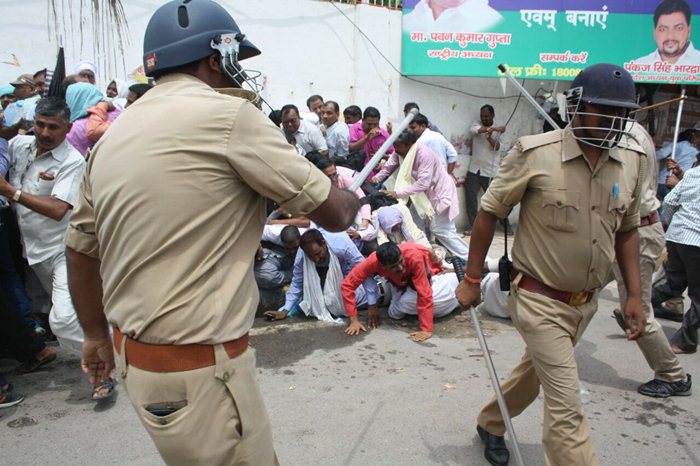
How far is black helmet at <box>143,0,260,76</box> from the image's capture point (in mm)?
1511

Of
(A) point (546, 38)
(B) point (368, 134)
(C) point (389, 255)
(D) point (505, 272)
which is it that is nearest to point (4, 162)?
(C) point (389, 255)

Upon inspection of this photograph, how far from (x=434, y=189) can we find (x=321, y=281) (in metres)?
1.80

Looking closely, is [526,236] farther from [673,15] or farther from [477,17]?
[673,15]

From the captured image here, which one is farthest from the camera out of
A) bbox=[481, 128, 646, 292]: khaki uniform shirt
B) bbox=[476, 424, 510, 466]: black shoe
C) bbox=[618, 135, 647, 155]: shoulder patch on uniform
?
bbox=[476, 424, 510, 466]: black shoe

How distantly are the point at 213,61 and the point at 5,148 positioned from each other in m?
3.07

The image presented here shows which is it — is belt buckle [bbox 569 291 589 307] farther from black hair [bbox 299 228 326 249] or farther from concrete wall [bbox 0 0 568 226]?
concrete wall [bbox 0 0 568 226]

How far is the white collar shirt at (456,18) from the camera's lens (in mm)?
7977

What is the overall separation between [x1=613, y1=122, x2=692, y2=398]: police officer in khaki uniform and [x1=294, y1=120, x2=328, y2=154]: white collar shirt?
3.73m

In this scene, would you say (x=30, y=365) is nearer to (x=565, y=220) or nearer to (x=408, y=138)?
(x=565, y=220)

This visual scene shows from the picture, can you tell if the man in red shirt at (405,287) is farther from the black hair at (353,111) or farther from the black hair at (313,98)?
the black hair at (313,98)

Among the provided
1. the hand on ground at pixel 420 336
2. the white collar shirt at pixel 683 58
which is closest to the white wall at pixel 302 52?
the white collar shirt at pixel 683 58

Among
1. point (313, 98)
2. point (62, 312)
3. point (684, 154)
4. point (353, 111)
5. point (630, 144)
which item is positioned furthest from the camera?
point (684, 154)

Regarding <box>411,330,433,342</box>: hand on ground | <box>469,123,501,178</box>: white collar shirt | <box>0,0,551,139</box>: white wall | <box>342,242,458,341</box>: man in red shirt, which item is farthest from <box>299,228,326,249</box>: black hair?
<box>469,123,501,178</box>: white collar shirt

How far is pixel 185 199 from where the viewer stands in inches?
55.7
